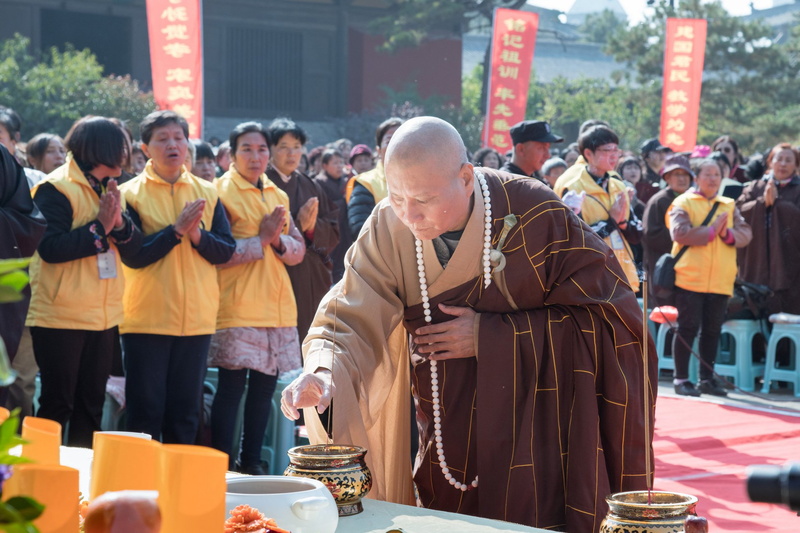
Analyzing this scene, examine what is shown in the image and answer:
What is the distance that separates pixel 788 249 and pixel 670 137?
4337 mm

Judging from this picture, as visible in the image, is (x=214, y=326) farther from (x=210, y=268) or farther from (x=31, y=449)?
(x=31, y=449)

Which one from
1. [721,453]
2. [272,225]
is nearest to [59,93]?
[272,225]

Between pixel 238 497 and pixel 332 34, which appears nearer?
pixel 238 497

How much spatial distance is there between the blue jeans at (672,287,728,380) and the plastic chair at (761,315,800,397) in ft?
1.63

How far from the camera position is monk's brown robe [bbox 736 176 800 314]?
7305 millimetres

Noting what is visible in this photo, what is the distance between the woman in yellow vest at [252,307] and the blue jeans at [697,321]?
10.4 feet

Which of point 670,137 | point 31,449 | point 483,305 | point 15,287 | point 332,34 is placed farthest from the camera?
point 332,34

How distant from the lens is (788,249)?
A: 24.2 feet

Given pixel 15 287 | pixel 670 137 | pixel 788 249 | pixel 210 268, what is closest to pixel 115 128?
pixel 210 268

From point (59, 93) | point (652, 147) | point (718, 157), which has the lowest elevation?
point (718, 157)

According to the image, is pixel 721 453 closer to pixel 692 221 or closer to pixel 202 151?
pixel 692 221

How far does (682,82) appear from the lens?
11531 mm

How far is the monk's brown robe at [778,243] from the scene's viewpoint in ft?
24.0

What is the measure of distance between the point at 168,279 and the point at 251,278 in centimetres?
41
